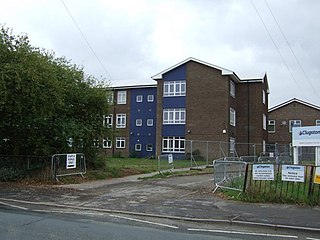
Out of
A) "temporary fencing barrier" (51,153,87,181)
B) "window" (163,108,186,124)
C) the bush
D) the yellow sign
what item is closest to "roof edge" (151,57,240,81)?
"window" (163,108,186,124)

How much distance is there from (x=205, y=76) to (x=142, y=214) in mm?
32941

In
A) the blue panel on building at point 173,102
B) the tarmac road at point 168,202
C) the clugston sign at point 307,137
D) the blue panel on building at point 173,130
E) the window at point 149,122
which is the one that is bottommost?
the tarmac road at point 168,202

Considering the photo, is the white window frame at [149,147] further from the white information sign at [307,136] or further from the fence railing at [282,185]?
the fence railing at [282,185]

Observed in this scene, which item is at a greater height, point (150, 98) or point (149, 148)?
point (150, 98)

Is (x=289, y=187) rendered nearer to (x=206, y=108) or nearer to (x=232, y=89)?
(x=206, y=108)

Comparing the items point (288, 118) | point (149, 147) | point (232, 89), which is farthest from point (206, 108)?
point (288, 118)

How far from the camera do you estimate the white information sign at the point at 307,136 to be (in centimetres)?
1858

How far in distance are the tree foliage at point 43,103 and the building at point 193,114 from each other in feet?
56.1

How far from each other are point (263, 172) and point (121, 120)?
3750 centimetres

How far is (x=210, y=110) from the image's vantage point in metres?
41.6

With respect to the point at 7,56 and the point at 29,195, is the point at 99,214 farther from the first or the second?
the point at 7,56

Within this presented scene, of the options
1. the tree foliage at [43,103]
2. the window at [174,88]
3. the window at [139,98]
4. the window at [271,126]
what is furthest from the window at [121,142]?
the tree foliage at [43,103]

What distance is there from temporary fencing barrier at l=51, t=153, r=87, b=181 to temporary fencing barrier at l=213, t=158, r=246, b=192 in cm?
758

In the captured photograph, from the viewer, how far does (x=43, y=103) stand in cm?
1802
